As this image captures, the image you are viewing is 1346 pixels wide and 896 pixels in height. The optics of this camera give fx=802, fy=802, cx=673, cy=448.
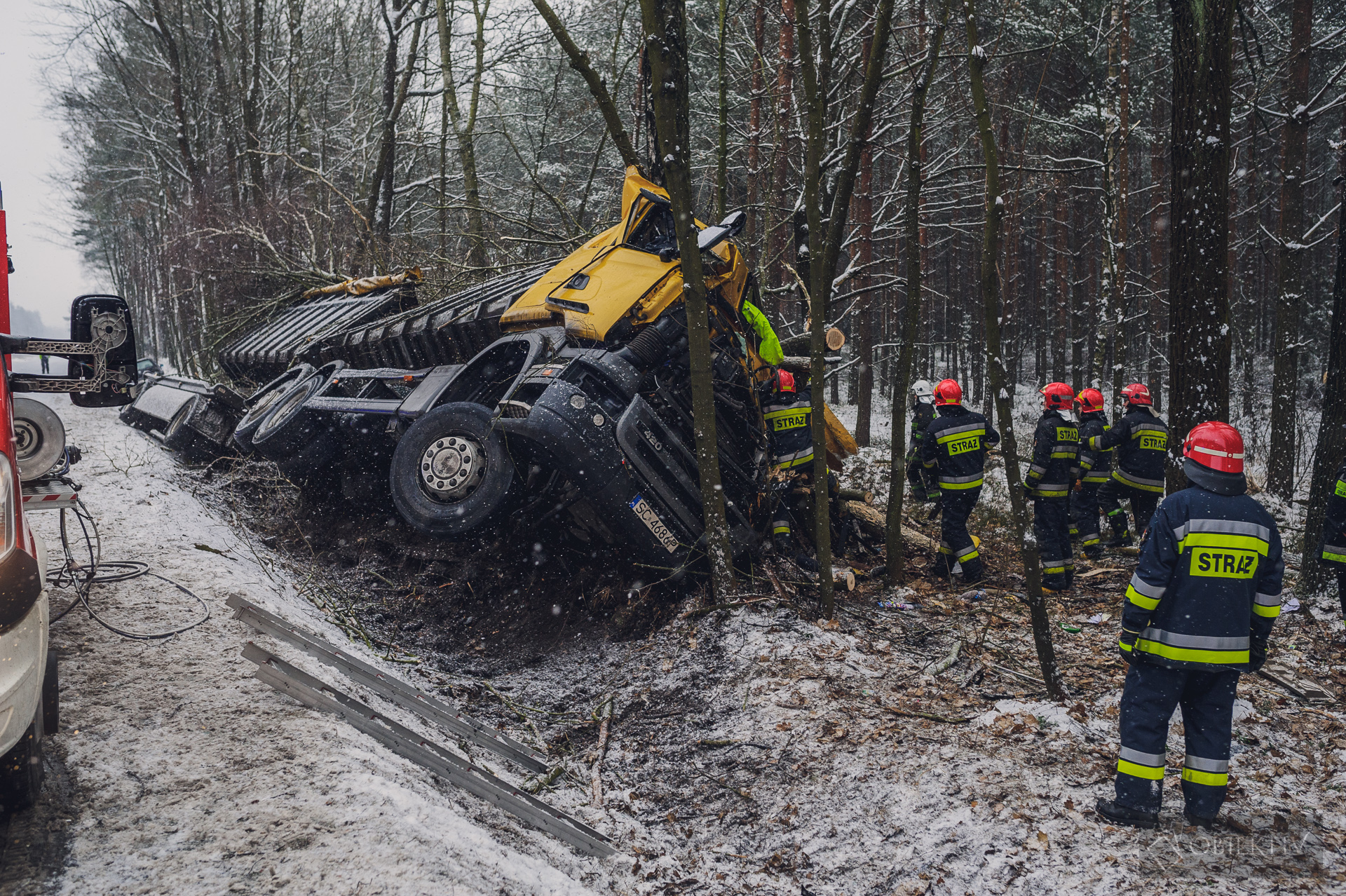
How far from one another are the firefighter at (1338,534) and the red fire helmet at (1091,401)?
3.10 meters

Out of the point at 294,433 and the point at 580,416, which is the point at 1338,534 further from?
the point at 294,433

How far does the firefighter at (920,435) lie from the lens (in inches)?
323

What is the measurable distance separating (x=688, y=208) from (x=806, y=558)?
305 cm

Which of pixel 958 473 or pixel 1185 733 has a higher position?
pixel 958 473

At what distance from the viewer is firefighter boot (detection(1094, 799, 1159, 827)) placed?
324 centimetres

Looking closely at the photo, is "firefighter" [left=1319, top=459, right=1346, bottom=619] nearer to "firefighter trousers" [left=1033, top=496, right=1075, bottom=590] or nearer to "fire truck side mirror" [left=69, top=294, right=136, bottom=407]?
"firefighter trousers" [left=1033, top=496, right=1075, bottom=590]

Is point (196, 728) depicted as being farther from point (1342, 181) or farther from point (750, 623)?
point (1342, 181)

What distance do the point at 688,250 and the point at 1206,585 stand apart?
335cm

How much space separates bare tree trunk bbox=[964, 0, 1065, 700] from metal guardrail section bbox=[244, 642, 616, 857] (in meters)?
2.52

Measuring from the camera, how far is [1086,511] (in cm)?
829

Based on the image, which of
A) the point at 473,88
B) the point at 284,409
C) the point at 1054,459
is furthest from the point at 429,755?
the point at 473,88

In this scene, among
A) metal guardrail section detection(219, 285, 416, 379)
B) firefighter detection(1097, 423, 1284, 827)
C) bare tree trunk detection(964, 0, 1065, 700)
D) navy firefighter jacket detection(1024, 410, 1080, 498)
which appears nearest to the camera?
firefighter detection(1097, 423, 1284, 827)

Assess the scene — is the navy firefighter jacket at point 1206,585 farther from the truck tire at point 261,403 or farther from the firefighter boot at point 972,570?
the truck tire at point 261,403

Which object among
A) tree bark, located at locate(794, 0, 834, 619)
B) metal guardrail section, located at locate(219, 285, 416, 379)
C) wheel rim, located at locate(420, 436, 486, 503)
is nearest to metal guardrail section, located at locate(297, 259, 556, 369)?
metal guardrail section, located at locate(219, 285, 416, 379)
